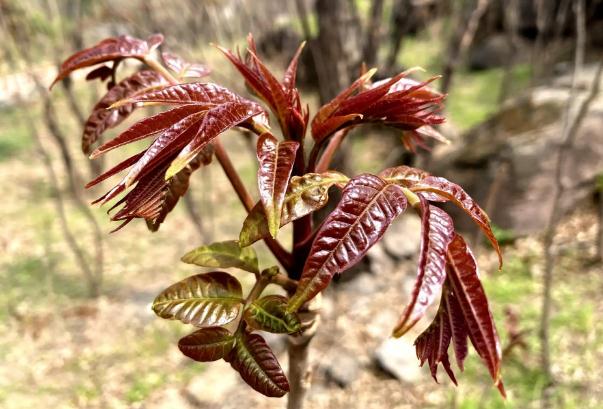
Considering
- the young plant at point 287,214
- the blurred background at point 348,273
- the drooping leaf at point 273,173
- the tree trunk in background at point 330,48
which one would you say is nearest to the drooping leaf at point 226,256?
the young plant at point 287,214

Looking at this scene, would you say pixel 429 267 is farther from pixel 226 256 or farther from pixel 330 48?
pixel 330 48

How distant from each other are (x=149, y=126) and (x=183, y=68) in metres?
0.38

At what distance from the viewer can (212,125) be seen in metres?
0.63

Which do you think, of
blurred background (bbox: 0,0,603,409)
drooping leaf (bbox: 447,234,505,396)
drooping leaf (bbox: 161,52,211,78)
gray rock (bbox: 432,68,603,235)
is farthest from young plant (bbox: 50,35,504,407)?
gray rock (bbox: 432,68,603,235)

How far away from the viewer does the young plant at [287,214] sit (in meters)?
0.61

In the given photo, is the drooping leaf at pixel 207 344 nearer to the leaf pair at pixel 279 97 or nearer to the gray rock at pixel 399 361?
the leaf pair at pixel 279 97

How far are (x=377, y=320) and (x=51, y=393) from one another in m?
1.84

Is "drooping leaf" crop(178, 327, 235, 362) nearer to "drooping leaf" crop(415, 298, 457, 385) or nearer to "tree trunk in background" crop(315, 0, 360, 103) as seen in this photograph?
"drooping leaf" crop(415, 298, 457, 385)

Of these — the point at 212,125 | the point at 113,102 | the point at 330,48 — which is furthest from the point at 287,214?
the point at 330,48

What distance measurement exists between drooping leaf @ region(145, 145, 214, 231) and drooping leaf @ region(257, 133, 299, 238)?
0.48ft

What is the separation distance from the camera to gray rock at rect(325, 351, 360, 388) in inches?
99.5

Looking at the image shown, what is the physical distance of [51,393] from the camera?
2604mm

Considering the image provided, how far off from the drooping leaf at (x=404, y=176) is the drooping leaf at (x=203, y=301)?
0.29 meters

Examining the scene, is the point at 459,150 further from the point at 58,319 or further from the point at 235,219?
the point at 58,319
